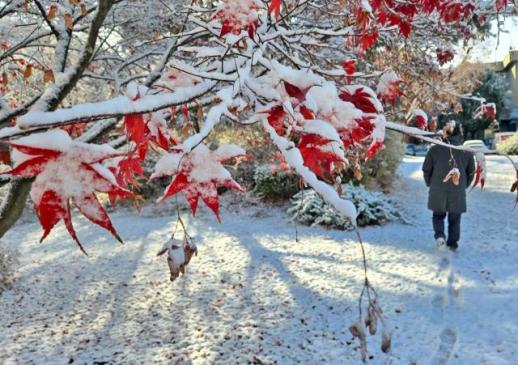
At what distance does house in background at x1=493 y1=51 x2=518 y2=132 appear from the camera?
30.5 meters

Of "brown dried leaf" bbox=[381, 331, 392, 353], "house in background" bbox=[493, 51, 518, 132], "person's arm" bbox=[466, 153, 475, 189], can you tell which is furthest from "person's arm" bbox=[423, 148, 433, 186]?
"house in background" bbox=[493, 51, 518, 132]

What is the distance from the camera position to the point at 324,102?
1.10 meters

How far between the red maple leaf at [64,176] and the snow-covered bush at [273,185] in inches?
345

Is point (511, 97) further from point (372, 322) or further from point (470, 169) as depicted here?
point (372, 322)

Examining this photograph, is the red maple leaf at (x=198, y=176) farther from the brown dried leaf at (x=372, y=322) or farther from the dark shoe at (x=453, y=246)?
the dark shoe at (x=453, y=246)

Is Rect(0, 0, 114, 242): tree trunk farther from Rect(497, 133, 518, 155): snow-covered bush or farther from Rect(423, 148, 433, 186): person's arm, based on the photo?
Rect(497, 133, 518, 155): snow-covered bush

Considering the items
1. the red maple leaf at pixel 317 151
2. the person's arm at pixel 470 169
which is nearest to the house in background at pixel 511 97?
the person's arm at pixel 470 169

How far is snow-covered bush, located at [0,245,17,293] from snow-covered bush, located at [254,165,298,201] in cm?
519

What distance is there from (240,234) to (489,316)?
4458 mm

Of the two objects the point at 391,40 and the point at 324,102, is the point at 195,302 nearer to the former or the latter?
the point at 391,40

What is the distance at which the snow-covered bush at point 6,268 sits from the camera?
587cm

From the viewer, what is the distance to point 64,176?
838mm

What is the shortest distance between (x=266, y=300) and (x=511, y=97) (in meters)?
32.4

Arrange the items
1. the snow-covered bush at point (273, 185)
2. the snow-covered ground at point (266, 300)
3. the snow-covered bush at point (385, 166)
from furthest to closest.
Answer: the snow-covered bush at point (385, 166), the snow-covered bush at point (273, 185), the snow-covered ground at point (266, 300)
